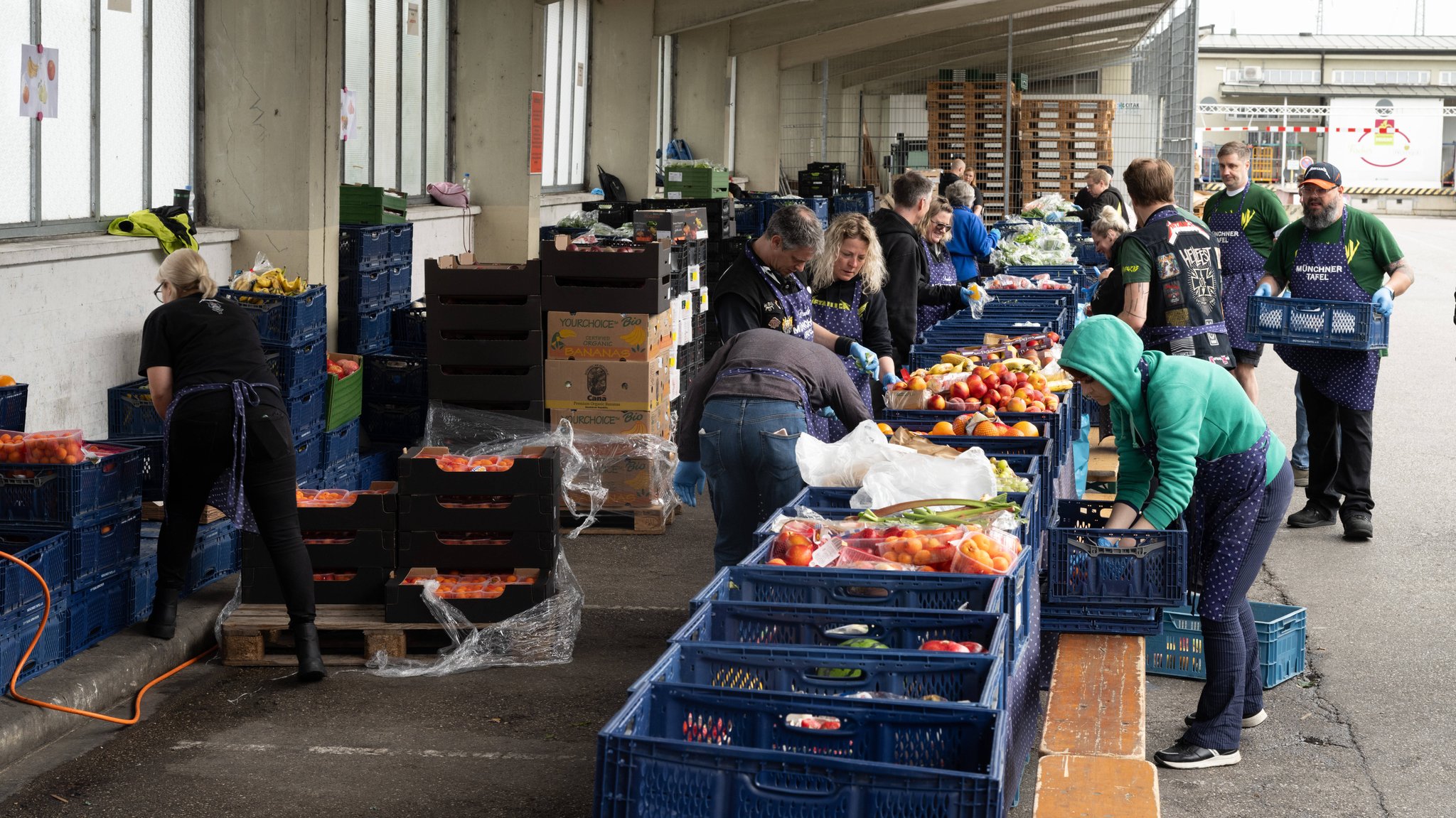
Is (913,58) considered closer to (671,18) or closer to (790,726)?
(671,18)

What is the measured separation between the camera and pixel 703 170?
1439 centimetres

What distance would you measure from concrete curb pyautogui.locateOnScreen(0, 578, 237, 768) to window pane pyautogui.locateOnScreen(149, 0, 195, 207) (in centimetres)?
354

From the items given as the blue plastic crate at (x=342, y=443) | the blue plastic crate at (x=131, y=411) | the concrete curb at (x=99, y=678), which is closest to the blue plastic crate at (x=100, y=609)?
the concrete curb at (x=99, y=678)

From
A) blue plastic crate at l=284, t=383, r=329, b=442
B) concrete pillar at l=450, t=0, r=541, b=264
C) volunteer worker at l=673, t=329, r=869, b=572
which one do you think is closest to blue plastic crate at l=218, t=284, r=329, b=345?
blue plastic crate at l=284, t=383, r=329, b=442

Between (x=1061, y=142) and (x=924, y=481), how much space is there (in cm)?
1900

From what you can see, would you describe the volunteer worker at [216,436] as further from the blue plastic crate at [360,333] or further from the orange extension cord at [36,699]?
the blue plastic crate at [360,333]

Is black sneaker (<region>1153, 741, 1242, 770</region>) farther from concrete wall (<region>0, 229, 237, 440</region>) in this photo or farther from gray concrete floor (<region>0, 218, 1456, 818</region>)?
→ concrete wall (<region>0, 229, 237, 440</region>)

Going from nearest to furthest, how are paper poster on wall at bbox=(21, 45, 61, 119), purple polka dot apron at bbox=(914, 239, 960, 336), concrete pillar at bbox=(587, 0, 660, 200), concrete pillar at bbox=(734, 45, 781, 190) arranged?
paper poster on wall at bbox=(21, 45, 61, 119)
purple polka dot apron at bbox=(914, 239, 960, 336)
concrete pillar at bbox=(587, 0, 660, 200)
concrete pillar at bbox=(734, 45, 781, 190)

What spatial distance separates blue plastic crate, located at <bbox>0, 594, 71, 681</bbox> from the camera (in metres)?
5.19

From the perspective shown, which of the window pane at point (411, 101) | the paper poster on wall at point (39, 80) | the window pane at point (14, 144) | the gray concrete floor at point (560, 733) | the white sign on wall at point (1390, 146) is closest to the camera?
the gray concrete floor at point (560, 733)

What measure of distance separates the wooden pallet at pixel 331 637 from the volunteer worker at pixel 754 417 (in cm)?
143

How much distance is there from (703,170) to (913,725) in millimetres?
11807

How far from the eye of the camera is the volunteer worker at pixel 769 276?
6.04 metres

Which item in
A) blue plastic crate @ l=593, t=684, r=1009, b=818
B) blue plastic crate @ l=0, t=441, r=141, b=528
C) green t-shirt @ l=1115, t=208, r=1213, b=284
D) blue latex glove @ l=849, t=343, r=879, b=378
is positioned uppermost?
green t-shirt @ l=1115, t=208, r=1213, b=284
